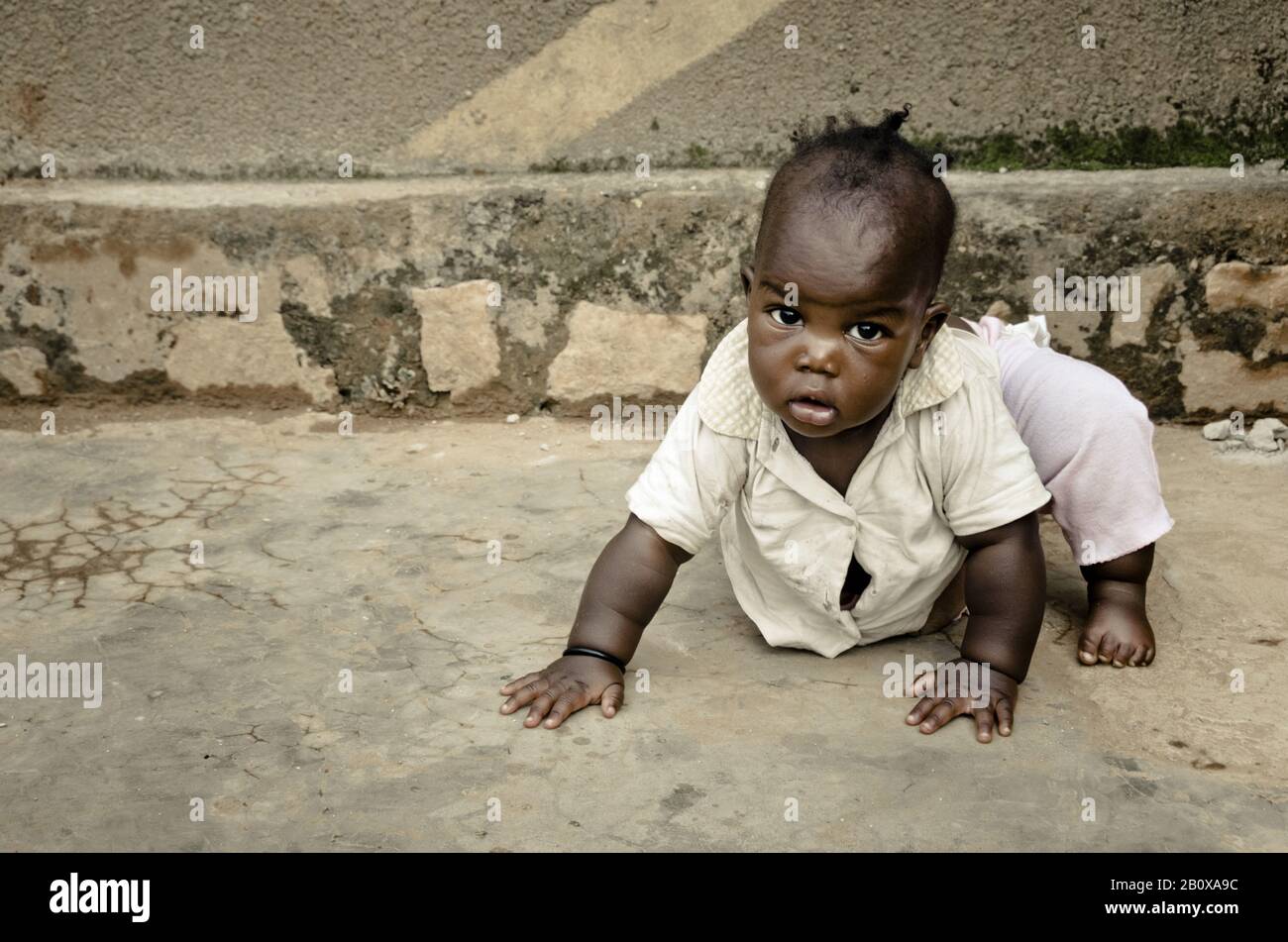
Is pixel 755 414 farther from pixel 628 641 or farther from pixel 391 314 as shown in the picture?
pixel 391 314

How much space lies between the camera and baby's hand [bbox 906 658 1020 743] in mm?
1923

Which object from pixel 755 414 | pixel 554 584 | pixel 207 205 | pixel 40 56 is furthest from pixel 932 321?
pixel 40 56

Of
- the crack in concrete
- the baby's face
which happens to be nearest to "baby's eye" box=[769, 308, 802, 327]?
the baby's face

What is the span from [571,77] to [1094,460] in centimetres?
172

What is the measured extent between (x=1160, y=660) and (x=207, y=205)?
2438 mm

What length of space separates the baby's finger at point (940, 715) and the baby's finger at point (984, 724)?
0.11 feet

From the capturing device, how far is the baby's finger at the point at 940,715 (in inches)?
75.7

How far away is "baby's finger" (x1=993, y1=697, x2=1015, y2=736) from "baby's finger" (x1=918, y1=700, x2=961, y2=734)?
6 centimetres

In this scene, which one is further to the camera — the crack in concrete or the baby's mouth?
the crack in concrete

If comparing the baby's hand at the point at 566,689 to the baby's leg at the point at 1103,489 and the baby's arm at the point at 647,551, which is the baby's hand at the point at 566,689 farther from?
the baby's leg at the point at 1103,489

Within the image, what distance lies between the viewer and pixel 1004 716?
6.37ft

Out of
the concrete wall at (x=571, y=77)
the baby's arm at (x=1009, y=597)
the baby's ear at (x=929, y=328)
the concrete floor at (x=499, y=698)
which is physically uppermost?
the concrete wall at (x=571, y=77)

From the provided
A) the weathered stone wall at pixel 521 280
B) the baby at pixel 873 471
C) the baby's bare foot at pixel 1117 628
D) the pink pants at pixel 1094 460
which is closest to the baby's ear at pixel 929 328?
the baby at pixel 873 471

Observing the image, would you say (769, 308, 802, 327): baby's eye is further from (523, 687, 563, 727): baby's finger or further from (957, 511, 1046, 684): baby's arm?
(523, 687, 563, 727): baby's finger
